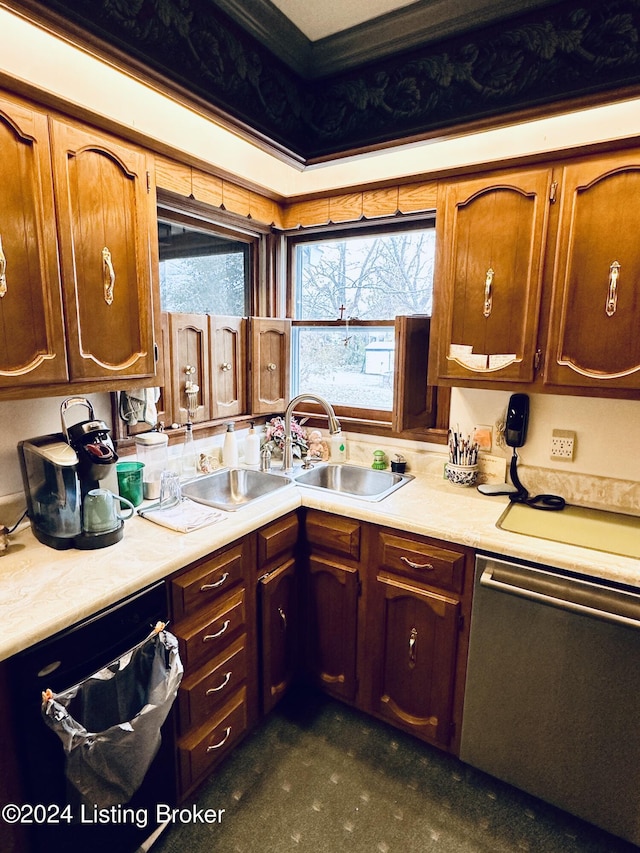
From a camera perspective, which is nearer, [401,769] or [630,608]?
[630,608]

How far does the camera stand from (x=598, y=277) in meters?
1.59

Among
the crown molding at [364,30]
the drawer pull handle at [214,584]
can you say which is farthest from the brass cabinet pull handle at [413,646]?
the crown molding at [364,30]

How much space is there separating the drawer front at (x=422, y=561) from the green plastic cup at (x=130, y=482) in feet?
3.11

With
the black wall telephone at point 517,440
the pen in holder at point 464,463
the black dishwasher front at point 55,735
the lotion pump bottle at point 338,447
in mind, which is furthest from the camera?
the lotion pump bottle at point 338,447

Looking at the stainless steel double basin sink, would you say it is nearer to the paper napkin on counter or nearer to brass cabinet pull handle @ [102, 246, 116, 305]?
the paper napkin on counter

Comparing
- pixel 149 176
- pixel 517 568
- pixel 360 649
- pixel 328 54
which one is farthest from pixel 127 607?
pixel 328 54

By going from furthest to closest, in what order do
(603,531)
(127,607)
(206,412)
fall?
(206,412) → (603,531) → (127,607)

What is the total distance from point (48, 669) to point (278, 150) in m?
2.02

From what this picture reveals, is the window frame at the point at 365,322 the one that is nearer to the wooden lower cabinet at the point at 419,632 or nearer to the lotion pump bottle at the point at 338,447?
the lotion pump bottle at the point at 338,447

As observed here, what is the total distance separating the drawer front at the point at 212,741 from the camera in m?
1.56

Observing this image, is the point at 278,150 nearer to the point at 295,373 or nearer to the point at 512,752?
the point at 295,373

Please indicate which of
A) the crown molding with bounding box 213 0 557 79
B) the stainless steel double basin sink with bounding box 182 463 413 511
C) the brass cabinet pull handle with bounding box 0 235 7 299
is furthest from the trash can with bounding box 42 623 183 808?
the crown molding with bounding box 213 0 557 79

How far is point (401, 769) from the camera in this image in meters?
1.80

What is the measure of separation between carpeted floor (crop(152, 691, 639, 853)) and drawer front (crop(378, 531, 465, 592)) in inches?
28.6
